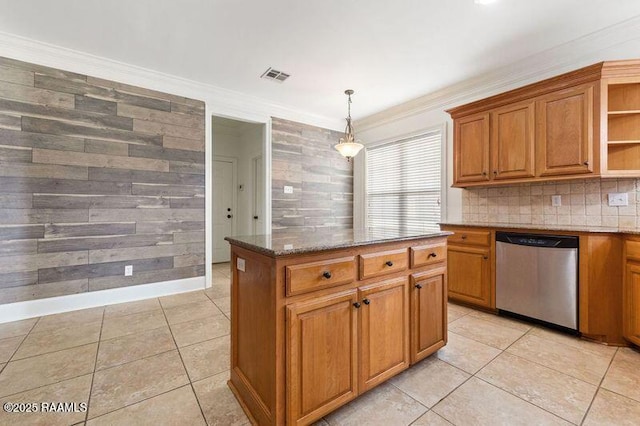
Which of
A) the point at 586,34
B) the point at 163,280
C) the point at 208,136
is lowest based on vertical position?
the point at 163,280

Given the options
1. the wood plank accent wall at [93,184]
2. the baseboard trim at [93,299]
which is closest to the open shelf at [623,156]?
the wood plank accent wall at [93,184]

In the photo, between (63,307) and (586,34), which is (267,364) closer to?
(63,307)

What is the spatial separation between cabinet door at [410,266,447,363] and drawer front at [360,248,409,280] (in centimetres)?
16

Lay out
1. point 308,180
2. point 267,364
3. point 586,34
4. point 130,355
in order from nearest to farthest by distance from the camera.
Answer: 1. point 267,364
2. point 130,355
3. point 586,34
4. point 308,180

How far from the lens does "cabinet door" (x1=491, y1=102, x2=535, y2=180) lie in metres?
2.76

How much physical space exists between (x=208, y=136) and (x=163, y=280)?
1952 millimetres

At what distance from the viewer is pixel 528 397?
1.61 meters

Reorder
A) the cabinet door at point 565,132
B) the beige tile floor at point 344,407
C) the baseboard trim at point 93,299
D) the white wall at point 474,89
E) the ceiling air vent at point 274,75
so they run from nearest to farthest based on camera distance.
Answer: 1. the beige tile floor at point 344,407
2. the cabinet door at point 565,132
3. the white wall at point 474,89
4. the baseboard trim at point 93,299
5. the ceiling air vent at point 274,75

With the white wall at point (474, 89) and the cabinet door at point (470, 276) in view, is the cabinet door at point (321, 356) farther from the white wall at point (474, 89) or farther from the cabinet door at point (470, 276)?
the white wall at point (474, 89)

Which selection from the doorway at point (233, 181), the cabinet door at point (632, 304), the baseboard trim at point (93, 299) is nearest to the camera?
the cabinet door at point (632, 304)

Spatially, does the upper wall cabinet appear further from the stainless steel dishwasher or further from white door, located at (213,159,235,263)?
white door, located at (213,159,235,263)

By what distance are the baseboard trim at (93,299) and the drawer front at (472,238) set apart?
3217 millimetres

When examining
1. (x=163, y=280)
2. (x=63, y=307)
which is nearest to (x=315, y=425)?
(x=163, y=280)

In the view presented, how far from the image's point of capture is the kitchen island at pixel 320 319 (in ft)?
4.14
